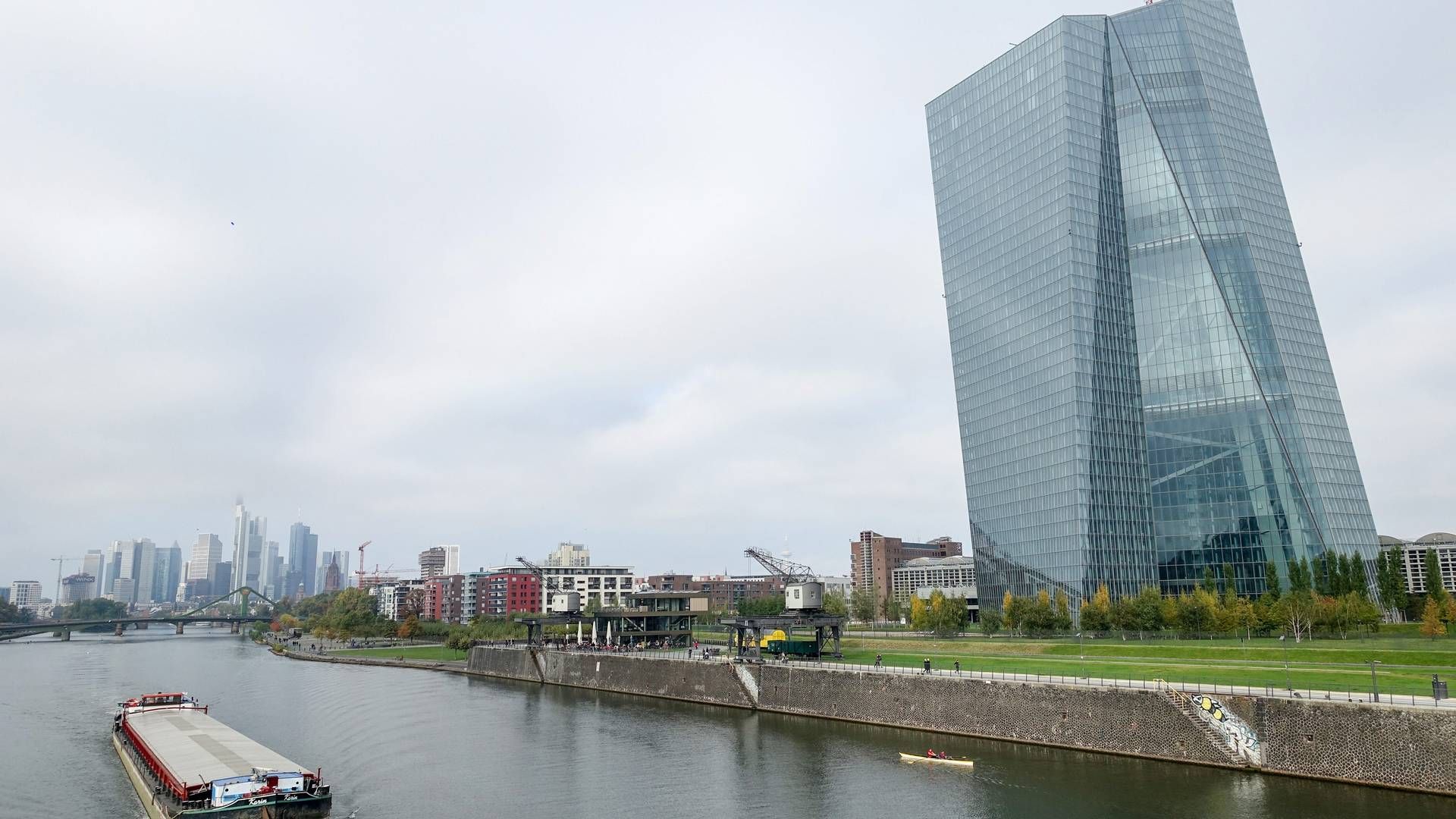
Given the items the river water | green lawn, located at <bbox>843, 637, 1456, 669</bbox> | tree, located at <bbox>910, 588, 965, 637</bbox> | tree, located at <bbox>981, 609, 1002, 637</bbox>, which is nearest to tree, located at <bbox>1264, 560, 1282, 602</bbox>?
green lawn, located at <bbox>843, 637, 1456, 669</bbox>

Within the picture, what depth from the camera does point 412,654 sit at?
186750mm

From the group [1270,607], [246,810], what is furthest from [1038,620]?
[246,810]

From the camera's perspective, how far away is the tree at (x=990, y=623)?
140250mm

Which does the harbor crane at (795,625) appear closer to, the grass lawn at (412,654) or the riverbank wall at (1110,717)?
the riverbank wall at (1110,717)

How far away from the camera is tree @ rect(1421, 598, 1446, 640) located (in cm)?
10056

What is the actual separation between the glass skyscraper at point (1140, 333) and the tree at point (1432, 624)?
42.1 metres

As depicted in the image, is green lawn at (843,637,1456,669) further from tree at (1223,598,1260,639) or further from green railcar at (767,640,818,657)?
green railcar at (767,640,818,657)

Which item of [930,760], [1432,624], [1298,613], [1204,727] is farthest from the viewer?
[1298,613]

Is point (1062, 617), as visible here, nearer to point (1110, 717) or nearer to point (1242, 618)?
point (1242, 618)

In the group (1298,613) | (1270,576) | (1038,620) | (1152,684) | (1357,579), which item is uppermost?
(1270,576)

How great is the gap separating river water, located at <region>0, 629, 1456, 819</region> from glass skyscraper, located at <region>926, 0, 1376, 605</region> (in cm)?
8758

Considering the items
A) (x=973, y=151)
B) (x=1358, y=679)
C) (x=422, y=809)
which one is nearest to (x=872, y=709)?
(x=1358, y=679)

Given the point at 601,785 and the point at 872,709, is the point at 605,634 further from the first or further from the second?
the point at 601,785

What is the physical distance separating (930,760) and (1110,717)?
1464 centimetres
